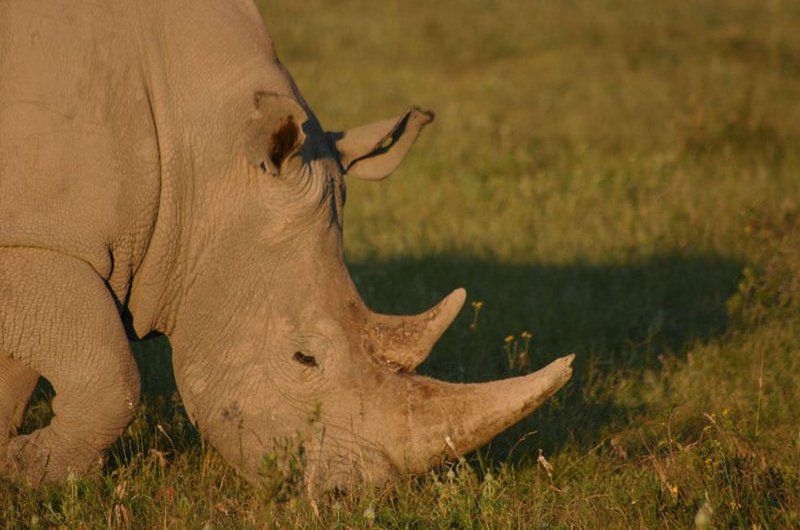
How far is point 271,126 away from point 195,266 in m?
0.65

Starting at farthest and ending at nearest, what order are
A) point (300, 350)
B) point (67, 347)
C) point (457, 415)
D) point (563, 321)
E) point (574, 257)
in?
point (574, 257) < point (563, 321) < point (300, 350) < point (457, 415) < point (67, 347)

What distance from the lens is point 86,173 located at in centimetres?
448

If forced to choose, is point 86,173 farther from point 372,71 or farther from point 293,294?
point 372,71

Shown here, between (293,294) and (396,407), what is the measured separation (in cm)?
57

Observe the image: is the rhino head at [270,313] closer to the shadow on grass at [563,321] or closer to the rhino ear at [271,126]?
the rhino ear at [271,126]

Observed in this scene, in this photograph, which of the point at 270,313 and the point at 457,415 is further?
the point at 270,313

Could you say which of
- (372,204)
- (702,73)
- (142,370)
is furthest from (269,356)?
(702,73)

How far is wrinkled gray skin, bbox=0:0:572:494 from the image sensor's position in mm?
4477

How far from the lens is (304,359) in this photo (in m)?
4.75

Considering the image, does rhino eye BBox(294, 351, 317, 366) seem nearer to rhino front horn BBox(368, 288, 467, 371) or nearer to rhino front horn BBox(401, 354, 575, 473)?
rhino front horn BBox(368, 288, 467, 371)

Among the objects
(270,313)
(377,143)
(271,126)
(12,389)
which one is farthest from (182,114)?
(12,389)

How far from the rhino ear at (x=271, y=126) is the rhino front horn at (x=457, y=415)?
3.24 feet

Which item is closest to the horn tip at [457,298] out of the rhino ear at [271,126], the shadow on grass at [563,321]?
the rhino ear at [271,126]

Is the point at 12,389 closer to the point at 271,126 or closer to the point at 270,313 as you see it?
the point at 270,313
